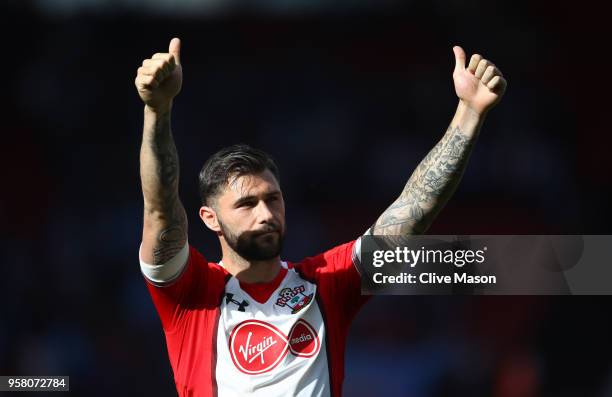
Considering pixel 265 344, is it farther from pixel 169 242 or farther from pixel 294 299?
pixel 169 242

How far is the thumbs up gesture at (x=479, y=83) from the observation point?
3.86 metres

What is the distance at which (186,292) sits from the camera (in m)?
3.93

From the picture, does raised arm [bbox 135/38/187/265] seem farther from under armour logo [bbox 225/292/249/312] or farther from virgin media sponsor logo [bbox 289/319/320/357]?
virgin media sponsor logo [bbox 289/319/320/357]

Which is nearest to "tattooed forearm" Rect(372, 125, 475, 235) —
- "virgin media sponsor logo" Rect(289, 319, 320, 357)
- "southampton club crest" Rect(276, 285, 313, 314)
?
"southampton club crest" Rect(276, 285, 313, 314)

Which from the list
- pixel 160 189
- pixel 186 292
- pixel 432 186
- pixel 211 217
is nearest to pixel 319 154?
pixel 211 217

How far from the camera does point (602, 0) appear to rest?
32.1 feet

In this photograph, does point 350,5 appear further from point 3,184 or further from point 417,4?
point 3,184

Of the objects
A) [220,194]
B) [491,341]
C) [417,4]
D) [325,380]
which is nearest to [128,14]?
[417,4]

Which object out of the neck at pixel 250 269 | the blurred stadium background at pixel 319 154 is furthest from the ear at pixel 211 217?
the blurred stadium background at pixel 319 154

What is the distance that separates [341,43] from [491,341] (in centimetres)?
350

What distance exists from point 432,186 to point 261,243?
0.80 metres

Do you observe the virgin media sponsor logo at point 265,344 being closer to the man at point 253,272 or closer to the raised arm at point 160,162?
the man at point 253,272

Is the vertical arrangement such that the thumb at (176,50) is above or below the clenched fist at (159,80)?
above

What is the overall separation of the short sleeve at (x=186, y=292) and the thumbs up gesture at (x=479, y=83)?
1376 mm
